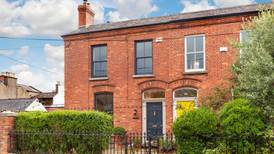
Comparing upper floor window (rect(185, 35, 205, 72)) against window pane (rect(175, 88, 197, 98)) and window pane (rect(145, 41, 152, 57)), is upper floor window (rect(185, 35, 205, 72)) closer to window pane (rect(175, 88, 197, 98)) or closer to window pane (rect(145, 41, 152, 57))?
window pane (rect(175, 88, 197, 98))

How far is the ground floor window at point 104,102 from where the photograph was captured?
19.9 metres

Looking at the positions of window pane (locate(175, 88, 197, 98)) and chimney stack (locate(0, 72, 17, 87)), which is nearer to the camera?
window pane (locate(175, 88, 197, 98))

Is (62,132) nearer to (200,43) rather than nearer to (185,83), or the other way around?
(185,83)

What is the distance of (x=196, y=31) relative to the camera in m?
18.2

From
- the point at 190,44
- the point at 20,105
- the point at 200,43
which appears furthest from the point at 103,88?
the point at 20,105

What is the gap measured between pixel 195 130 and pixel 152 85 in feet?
26.8

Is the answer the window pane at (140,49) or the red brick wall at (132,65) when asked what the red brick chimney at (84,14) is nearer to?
the red brick wall at (132,65)

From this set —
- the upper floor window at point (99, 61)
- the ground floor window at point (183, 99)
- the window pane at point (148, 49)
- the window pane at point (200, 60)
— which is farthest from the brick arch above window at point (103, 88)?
the window pane at point (200, 60)

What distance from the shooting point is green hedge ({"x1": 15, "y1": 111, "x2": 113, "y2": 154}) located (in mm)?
12555

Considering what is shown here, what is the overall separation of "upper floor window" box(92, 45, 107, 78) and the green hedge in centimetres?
732

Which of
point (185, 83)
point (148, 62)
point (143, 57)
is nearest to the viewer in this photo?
point (185, 83)

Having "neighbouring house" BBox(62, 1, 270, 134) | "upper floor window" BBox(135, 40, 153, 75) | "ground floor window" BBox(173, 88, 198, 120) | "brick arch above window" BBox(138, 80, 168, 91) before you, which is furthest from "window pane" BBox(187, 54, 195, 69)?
"upper floor window" BBox(135, 40, 153, 75)

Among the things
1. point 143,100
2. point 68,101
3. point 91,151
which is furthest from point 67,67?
point 91,151

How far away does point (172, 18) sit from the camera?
19.4 metres
